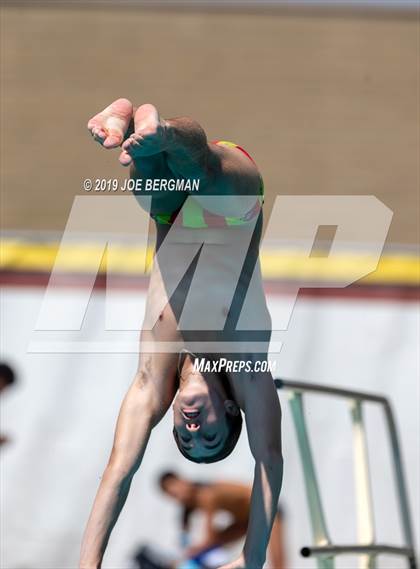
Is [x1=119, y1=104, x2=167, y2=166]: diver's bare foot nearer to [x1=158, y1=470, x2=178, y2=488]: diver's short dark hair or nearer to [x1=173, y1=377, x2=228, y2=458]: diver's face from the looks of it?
[x1=173, y1=377, x2=228, y2=458]: diver's face

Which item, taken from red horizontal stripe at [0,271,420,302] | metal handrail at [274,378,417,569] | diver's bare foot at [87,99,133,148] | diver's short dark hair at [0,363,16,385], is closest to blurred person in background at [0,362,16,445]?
diver's short dark hair at [0,363,16,385]

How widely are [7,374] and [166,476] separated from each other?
48cm

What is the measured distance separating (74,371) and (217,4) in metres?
1.70

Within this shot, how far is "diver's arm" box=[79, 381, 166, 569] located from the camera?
1.97 meters

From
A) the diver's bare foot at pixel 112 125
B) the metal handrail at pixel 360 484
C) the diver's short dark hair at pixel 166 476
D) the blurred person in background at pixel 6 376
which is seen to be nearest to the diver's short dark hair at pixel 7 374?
the blurred person in background at pixel 6 376

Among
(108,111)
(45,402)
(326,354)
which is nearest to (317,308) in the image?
(326,354)

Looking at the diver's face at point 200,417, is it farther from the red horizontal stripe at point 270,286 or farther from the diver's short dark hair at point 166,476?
the red horizontal stripe at point 270,286

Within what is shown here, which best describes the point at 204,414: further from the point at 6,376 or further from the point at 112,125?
the point at 6,376

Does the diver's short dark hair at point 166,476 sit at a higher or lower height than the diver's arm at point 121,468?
higher

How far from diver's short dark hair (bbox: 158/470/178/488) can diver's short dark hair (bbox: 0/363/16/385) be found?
0.45 metres

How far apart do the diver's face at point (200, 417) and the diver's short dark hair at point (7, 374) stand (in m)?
0.90

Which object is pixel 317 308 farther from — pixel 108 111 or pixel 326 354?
pixel 108 111

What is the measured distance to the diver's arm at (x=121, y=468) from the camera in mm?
1971

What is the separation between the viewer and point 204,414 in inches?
75.7
